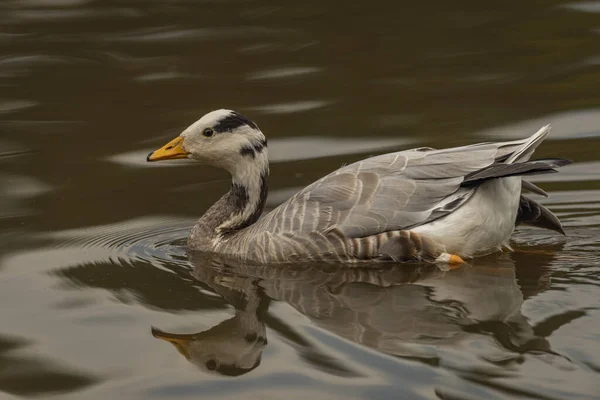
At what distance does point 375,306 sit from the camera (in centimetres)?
757

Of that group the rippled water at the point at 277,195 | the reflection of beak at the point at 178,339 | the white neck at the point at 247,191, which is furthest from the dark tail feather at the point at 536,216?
the reflection of beak at the point at 178,339

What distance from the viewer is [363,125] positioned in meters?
12.1

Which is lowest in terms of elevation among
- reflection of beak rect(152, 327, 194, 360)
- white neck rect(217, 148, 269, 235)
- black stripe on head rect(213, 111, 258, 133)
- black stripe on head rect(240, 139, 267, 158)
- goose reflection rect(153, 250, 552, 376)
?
reflection of beak rect(152, 327, 194, 360)

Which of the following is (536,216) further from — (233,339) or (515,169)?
(233,339)

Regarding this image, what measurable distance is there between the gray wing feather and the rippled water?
1.22 feet

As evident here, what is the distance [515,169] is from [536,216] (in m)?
1.00

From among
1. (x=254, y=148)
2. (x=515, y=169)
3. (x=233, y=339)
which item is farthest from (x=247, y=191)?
(x=515, y=169)

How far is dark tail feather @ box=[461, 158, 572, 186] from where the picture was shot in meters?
7.76

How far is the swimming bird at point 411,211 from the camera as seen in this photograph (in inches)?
328

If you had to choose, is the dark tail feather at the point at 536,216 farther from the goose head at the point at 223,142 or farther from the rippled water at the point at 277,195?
the goose head at the point at 223,142

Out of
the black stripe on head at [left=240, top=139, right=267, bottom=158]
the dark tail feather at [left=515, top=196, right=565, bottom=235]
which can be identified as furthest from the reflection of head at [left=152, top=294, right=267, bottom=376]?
the dark tail feather at [left=515, top=196, right=565, bottom=235]

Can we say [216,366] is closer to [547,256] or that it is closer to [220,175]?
[547,256]

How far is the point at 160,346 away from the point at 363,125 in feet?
18.1

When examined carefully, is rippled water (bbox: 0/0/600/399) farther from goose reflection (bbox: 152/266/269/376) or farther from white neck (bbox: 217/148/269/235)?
white neck (bbox: 217/148/269/235)
